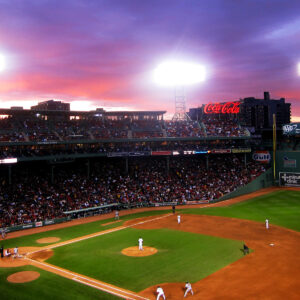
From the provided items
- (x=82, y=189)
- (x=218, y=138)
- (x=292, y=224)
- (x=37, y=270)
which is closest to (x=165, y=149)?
(x=218, y=138)

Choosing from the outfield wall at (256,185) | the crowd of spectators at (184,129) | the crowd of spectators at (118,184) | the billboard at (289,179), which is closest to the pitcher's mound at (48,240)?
the crowd of spectators at (118,184)

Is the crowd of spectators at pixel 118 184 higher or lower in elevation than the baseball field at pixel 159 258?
higher

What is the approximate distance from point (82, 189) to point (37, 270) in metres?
20.4

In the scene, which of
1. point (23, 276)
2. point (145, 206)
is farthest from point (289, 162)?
point (23, 276)

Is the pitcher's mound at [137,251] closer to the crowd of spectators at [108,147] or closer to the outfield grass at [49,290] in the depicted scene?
the outfield grass at [49,290]

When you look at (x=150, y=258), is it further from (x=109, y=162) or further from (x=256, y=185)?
(x=256, y=185)

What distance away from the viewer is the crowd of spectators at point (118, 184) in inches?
1407

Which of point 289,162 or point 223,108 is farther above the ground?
point 223,108

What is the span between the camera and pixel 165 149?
5028 centimetres

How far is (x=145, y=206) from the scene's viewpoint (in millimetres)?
42062

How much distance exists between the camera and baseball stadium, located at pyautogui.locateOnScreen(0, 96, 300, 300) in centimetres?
1889

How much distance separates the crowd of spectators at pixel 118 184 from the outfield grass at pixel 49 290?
14728 millimetres

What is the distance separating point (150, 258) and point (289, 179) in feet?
127

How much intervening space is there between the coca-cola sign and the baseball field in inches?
987
